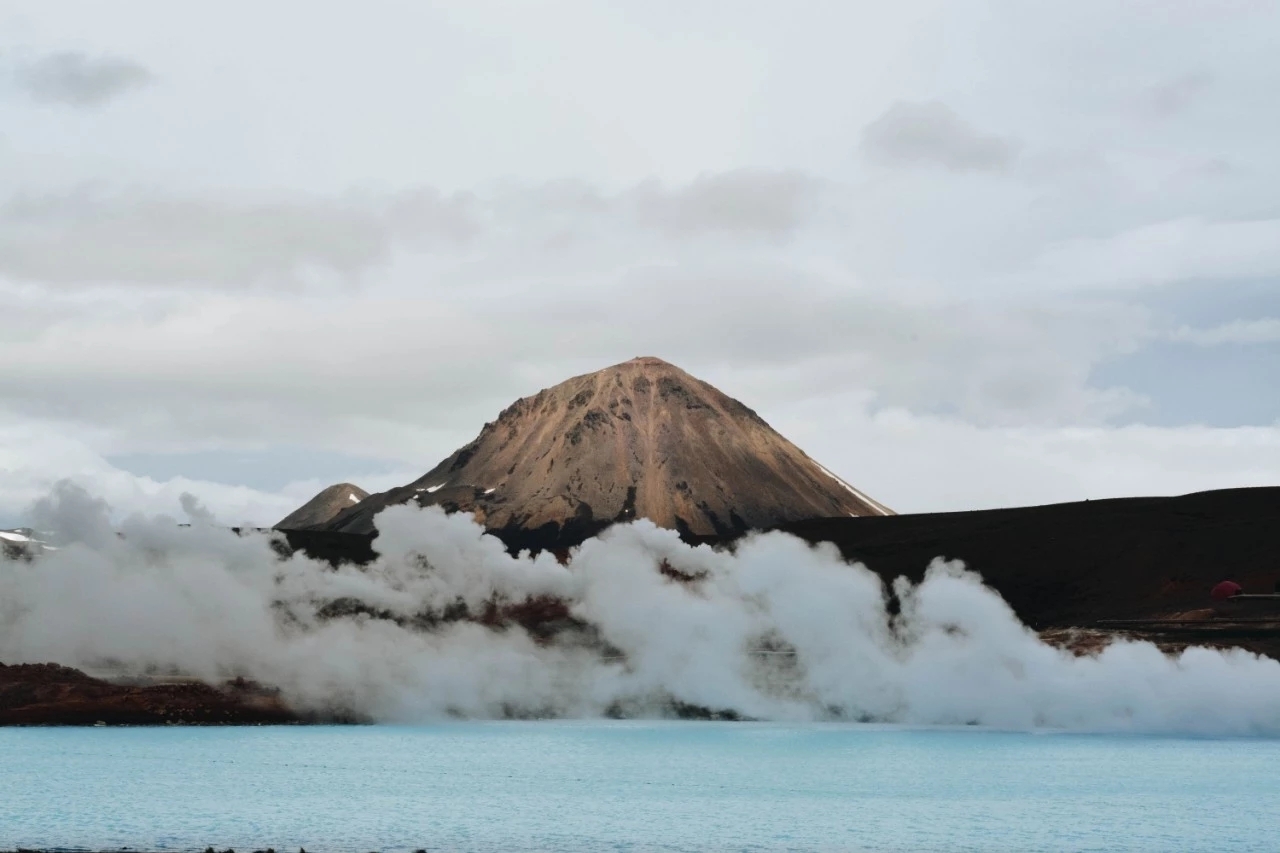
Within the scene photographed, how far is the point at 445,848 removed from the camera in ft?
355

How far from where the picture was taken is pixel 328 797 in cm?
15425

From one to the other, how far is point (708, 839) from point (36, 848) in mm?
47388

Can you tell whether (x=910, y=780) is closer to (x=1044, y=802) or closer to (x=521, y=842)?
(x=1044, y=802)

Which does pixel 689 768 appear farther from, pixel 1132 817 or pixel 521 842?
pixel 521 842

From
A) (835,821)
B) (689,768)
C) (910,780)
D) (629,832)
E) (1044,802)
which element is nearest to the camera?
(629,832)

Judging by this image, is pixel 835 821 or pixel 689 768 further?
pixel 689 768

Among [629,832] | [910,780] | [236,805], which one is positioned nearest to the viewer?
[629,832]

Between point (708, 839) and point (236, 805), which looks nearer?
point (708, 839)

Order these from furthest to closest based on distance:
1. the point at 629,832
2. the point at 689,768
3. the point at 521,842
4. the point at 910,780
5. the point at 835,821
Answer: the point at 689,768 → the point at 910,780 → the point at 835,821 → the point at 629,832 → the point at 521,842

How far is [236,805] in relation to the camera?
14525 centimetres

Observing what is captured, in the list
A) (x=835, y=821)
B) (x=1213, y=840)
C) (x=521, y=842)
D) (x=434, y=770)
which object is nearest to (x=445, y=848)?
(x=521, y=842)

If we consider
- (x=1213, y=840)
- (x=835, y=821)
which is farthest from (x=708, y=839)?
(x=1213, y=840)

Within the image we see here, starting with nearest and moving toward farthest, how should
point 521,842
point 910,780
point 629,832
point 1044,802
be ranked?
point 521,842, point 629,832, point 1044,802, point 910,780

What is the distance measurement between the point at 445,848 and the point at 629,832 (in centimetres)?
2080
